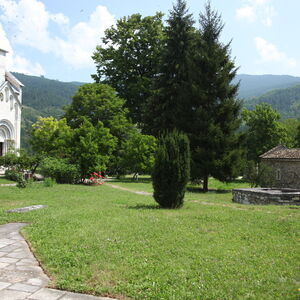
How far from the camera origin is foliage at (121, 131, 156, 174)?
28250 millimetres

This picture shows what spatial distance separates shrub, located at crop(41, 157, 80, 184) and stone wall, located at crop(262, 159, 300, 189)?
54.9 feet

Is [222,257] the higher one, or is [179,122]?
[179,122]

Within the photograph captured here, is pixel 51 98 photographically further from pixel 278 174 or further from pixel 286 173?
pixel 286 173

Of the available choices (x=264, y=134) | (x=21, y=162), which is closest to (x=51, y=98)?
(x=264, y=134)

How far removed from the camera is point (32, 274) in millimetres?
4828

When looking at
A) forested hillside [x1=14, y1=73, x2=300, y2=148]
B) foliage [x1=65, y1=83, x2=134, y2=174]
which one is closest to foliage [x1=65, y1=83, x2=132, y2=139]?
foliage [x1=65, y1=83, x2=134, y2=174]

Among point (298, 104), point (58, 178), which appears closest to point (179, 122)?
point (58, 178)

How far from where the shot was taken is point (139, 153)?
28.2 metres

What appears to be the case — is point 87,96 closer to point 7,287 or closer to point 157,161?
point 157,161

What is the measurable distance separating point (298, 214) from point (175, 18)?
2569cm

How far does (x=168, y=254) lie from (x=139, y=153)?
22.6m

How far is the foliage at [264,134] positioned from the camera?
4091 centimetres

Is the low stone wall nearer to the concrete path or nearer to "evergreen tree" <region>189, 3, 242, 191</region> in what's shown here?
"evergreen tree" <region>189, 3, 242, 191</region>

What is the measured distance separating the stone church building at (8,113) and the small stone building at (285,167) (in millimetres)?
23844
